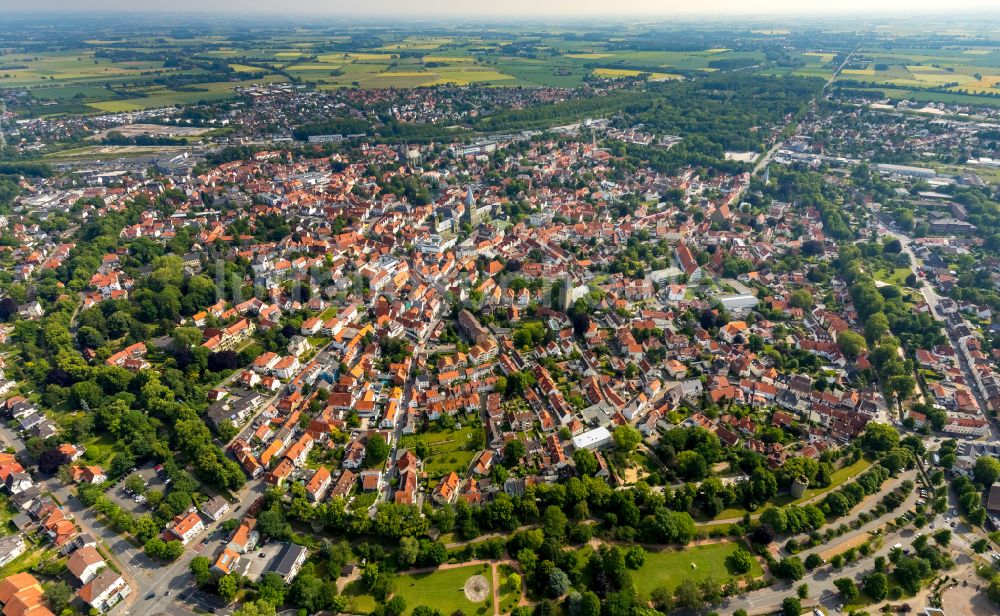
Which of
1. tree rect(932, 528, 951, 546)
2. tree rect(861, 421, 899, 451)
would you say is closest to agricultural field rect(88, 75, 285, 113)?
tree rect(861, 421, 899, 451)

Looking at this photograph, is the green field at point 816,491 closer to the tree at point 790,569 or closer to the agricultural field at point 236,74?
the tree at point 790,569

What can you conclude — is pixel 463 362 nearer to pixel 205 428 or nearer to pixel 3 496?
pixel 205 428

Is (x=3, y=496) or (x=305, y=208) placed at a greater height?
(x=305, y=208)

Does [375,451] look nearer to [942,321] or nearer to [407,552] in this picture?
[407,552]

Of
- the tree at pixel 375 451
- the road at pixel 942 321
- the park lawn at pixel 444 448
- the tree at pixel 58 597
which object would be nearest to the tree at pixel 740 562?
the park lawn at pixel 444 448

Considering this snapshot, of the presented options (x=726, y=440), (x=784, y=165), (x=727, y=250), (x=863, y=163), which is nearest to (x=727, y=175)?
(x=784, y=165)

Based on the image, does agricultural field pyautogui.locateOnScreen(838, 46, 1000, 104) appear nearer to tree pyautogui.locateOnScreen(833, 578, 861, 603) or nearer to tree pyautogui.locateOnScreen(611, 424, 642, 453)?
tree pyautogui.locateOnScreen(611, 424, 642, 453)
